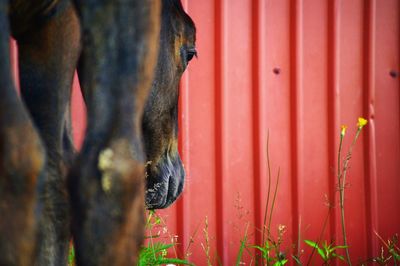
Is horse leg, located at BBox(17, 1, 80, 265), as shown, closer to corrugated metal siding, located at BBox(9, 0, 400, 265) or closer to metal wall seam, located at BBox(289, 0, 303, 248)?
corrugated metal siding, located at BBox(9, 0, 400, 265)

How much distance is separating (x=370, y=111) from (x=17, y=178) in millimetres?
3966

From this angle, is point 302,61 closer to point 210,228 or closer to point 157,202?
point 210,228

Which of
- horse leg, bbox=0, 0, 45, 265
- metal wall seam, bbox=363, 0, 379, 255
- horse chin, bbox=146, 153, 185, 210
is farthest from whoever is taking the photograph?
metal wall seam, bbox=363, 0, 379, 255

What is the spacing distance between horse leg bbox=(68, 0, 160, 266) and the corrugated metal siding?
2648 millimetres

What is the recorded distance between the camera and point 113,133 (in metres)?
1.10

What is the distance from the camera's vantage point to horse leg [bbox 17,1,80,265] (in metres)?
1.71

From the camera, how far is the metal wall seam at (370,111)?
4.76m

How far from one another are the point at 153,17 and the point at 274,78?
334 cm

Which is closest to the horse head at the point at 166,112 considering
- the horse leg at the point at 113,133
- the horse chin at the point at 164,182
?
the horse chin at the point at 164,182

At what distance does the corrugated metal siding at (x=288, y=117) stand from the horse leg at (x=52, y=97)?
201 centimetres

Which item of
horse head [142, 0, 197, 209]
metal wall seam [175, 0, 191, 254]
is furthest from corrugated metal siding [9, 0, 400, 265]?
horse head [142, 0, 197, 209]

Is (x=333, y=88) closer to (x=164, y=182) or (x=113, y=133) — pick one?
(x=164, y=182)

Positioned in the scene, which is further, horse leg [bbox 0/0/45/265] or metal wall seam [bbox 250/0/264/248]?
metal wall seam [bbox 250/0/264/248]

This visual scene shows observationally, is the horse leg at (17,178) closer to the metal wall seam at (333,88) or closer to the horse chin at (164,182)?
the horse chin at (164,182)
